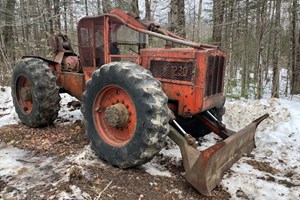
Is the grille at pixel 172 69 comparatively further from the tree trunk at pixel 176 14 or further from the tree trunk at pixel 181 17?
the tree trunk at pixel 181 17

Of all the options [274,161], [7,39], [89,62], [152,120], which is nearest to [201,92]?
[152,120]

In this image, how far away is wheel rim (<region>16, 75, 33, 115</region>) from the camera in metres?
5.78

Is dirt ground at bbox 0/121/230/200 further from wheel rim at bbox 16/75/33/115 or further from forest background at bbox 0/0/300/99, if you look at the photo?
forest background at bbox 0/0/300/99

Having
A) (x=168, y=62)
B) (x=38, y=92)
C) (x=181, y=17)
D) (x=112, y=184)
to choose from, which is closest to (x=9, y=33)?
(x=181, y=17)

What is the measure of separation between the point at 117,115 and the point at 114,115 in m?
0.05

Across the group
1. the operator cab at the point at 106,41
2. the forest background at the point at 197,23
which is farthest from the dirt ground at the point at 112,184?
the forest background at the point at 197,23

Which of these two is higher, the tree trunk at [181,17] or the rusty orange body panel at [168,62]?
the tree trunk at [181,17]

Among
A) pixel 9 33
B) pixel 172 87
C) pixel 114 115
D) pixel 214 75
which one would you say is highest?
pixel 9 33

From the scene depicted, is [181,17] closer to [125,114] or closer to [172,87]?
[172,87]

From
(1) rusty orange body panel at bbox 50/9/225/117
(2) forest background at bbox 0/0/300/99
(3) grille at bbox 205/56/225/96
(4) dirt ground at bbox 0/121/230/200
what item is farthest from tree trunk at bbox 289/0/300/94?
(4) dirt ground at bbox 0/121/230/200

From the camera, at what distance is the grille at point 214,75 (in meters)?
4.18

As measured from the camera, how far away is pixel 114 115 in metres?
3.97

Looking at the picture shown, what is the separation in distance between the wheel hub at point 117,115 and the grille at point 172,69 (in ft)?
2.76

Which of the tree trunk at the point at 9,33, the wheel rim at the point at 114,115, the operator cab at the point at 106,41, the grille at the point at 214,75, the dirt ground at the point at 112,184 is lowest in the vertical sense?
the dirt ground at the point at 112,184
